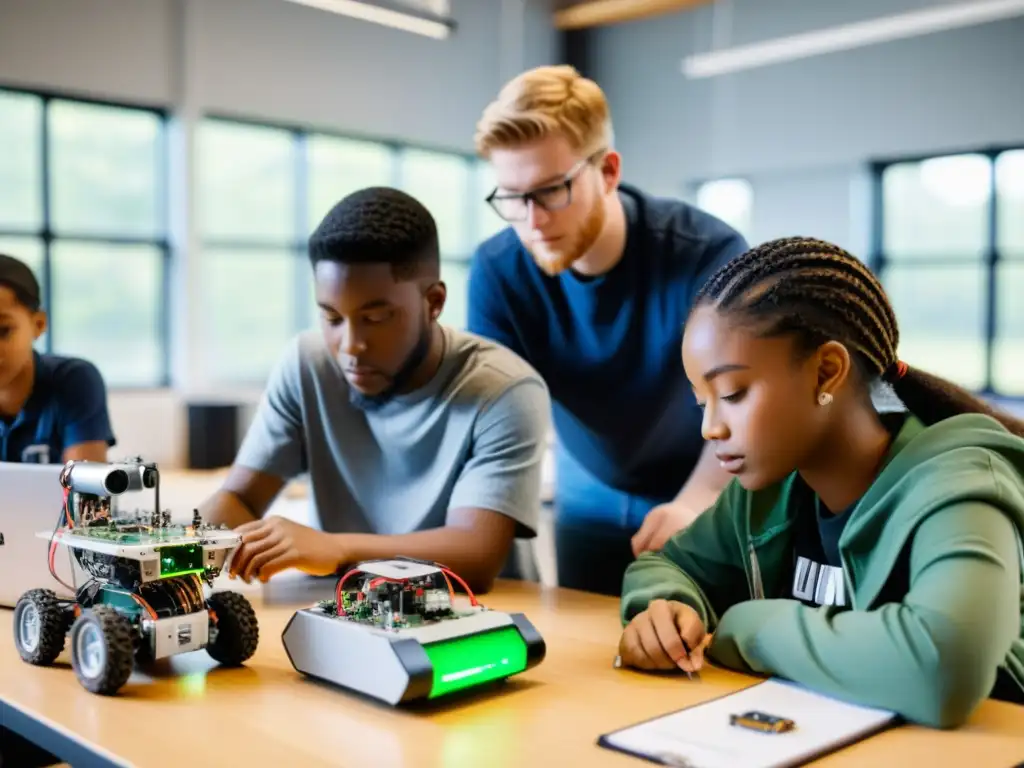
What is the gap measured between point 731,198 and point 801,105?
0.88 meters

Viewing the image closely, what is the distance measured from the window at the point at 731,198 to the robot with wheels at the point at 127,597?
730cm

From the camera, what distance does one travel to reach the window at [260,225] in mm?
6684

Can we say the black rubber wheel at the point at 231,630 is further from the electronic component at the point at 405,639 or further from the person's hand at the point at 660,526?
the person's hand at the point at 660,526

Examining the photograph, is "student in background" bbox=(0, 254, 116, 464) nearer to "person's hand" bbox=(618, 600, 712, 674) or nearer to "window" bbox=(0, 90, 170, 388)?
"person's hand" bbox=(618, 600, 712, 674)

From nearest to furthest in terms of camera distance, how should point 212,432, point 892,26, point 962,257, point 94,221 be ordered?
1. point 892,26
2. point 212,432
3. point 94,221
4. point 962,257

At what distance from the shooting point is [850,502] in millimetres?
1238

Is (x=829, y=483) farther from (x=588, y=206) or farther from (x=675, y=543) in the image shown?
(x=588, y=206)

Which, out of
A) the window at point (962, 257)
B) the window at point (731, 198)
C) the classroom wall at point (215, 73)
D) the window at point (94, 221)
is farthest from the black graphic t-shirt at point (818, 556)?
the window at point (731, 198)

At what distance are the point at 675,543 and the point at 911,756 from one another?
0.54 metres

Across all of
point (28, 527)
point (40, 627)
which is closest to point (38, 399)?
point (28, 527)

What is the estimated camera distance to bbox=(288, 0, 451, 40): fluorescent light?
4.39 metres

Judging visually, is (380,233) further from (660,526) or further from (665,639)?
(665,639)

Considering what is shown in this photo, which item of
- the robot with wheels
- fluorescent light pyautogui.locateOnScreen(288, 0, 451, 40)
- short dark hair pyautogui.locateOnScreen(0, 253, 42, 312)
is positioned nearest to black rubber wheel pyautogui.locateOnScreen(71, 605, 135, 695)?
the robot with wheels

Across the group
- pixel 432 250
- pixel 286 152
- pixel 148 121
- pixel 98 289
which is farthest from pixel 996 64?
pixel 432 250
